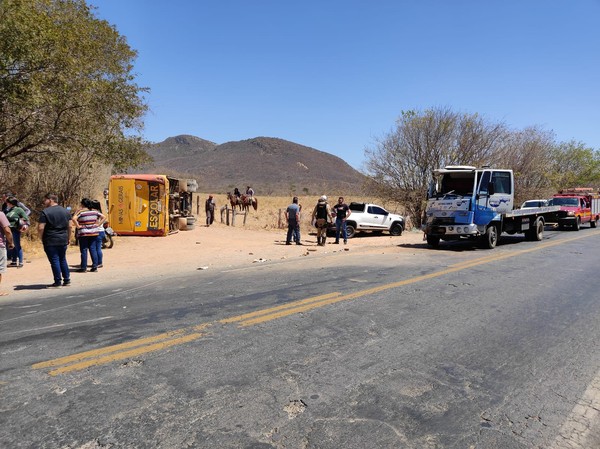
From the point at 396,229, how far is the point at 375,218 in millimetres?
1382

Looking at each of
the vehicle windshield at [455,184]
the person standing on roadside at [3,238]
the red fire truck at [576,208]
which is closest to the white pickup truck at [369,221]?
the vehicle windshield at [455,184]

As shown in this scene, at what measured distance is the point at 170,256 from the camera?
13.8 meters

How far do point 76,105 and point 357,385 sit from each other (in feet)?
41.6

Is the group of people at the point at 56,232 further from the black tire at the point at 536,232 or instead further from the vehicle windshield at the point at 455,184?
the black tire at the point at 536,232

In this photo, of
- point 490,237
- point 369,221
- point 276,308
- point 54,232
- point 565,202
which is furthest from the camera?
point 565,202

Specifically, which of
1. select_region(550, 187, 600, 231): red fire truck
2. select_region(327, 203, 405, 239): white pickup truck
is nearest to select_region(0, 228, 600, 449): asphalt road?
select_region(327, 203, 405, 239): white pickup truck

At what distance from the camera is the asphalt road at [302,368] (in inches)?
128

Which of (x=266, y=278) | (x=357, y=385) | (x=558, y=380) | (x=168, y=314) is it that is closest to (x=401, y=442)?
(x=357, y=385)

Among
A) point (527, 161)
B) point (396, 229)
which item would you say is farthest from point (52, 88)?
point (527, 161)

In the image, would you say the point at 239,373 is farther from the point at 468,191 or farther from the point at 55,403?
the point at 468,191

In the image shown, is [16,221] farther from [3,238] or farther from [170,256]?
[170,256]

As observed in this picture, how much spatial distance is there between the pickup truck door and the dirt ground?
1.66 meters

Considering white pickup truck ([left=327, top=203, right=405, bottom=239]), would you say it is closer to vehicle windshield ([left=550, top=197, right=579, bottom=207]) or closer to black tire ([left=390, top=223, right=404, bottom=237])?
black tire ([left=390, top=223, right=404, bottom=237])

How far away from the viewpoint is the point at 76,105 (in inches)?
521
